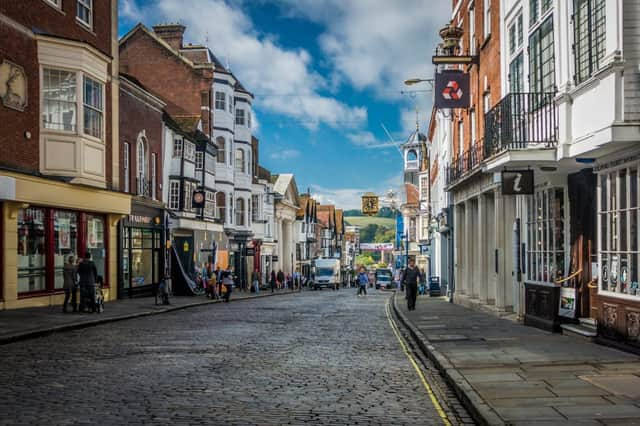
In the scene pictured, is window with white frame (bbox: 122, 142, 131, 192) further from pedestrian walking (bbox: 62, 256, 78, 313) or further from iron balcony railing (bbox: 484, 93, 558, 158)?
iron balcony railing (bbox: 484, 93, 558, 158)

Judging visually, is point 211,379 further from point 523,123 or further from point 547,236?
point 547,236

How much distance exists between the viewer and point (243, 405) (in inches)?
336

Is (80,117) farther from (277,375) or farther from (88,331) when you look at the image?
(277,375)

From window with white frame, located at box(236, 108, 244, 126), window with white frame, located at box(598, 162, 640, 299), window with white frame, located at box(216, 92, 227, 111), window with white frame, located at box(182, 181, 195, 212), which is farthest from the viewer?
window with white frame, located at box(236, 108, 244, 126)

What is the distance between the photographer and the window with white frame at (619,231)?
1217cm

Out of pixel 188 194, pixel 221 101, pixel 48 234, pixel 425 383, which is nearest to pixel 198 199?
pixel 188 194

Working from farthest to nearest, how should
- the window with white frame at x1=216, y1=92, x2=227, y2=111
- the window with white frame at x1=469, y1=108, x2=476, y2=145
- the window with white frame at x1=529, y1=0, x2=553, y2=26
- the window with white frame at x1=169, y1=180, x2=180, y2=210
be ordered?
the window with white frame at x1=216, y1=92, x2=227, y2=111 → the window with white frame at x1=169, y1=180, x2=180, y2=210 → the window with white frame at x1=469, y1=108, x2=476, y2=145 → the window with white frame at x1=529, y1=0, x2=553, y2=26

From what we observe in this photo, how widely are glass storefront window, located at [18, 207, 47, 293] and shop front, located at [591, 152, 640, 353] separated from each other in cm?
1621

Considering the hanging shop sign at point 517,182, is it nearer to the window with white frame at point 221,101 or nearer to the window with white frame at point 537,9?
the window with white frame at point 537,9

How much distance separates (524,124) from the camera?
623 inches

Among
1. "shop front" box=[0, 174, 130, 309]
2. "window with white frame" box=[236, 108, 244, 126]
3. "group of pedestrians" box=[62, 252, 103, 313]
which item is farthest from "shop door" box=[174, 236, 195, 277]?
"group of pedestrians" box=[62, 252, 103, 313]

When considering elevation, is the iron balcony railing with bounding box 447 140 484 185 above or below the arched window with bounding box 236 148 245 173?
below

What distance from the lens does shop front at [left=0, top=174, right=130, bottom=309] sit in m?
21.6

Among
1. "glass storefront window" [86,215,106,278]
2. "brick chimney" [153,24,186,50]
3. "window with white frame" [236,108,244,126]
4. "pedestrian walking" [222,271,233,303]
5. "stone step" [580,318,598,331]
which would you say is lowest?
"pedestrian walking" [222,271,233,303]
